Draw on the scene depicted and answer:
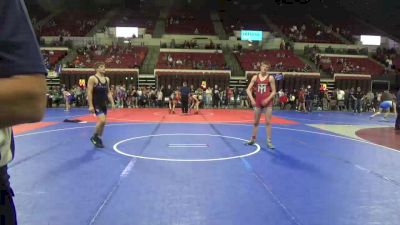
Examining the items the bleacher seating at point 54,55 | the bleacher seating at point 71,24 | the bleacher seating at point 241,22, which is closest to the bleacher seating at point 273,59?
the bleacher seating at point 241,22

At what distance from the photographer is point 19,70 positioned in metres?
0.95

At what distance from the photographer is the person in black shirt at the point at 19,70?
900 mm

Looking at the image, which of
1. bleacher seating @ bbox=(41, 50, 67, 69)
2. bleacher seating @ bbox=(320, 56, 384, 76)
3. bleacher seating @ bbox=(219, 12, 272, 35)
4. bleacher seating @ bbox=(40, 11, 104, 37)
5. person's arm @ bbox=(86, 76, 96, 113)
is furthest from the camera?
bleacher seating @ bbox=(219, 12, 272, 35)

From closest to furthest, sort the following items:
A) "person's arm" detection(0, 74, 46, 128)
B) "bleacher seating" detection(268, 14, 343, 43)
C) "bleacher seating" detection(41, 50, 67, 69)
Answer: "person's arm" detection(0, 74, 46, 128)
"bleacher seating" detection(41, 50, 67, 69)
"bleacher seating" detection(268, 14, 343, 43)

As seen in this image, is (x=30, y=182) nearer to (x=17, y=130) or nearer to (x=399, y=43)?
(x=17, y=130)

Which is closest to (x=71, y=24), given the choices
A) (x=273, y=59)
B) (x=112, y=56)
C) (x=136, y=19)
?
(x=136, y=19)

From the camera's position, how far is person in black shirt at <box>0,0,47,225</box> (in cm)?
90

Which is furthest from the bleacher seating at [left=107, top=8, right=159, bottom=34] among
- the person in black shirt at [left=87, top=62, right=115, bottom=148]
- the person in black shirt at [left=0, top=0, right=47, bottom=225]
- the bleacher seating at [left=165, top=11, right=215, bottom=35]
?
the person in black shirt at [left=0, top=0, right=47, bottom=225]

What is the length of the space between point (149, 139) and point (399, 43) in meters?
33.4

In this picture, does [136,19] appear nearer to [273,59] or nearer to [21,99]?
[273,59]

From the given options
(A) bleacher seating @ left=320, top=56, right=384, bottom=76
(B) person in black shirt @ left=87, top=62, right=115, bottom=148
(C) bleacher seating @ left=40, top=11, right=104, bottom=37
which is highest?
(C) bleacher seating @ left=40, top=11, right=104, bottom=37

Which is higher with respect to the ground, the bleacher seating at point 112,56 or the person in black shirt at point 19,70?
the bleacher seating at point 112,56

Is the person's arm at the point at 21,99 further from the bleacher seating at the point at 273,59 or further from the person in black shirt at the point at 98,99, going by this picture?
the bleacher seating at the point at 273,59

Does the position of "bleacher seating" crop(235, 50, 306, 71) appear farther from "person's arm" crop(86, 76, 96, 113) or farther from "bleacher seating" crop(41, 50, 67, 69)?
"person's arm" crop(86, 76, 96, 113)
